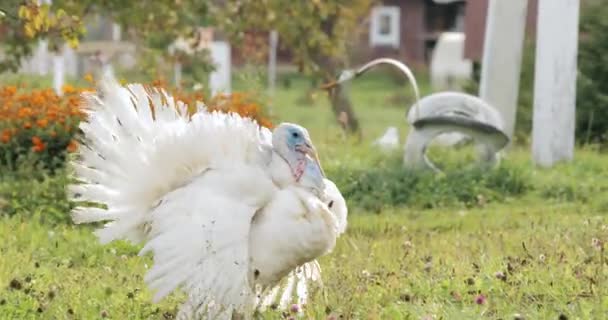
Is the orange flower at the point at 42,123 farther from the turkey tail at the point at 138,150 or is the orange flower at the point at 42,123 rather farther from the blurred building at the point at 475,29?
the blurred building at the point at 475,29

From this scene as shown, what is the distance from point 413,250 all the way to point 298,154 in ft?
8.60

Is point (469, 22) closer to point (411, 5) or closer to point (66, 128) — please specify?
point (66, 128)

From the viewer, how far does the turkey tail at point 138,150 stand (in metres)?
6.30

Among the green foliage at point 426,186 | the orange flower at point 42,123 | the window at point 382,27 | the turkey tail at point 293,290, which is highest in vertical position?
the orange flower at point 42,123

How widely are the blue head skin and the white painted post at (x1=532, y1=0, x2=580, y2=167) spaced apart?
688cm

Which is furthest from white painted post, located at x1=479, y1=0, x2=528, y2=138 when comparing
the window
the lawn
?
the window

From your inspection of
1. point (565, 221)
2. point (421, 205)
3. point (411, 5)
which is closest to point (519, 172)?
point (421, 205)

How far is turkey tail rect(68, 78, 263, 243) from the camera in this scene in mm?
6297

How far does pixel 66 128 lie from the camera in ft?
37.4

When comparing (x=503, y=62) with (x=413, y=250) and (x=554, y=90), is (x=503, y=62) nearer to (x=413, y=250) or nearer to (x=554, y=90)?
(x=554, y=90)

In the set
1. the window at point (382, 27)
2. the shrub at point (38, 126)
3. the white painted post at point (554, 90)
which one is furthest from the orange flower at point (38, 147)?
the window at point (382, 27)

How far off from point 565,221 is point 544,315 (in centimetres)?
355

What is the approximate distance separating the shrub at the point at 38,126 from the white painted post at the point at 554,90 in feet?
10.3

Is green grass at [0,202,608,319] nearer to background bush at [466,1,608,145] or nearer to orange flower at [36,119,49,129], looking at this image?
orange flower at [36,119,49,129]
